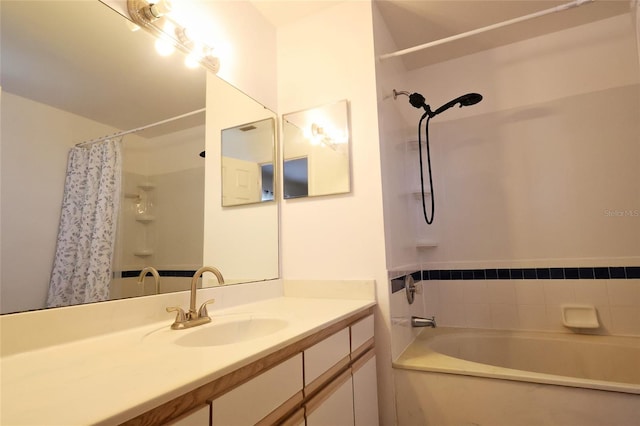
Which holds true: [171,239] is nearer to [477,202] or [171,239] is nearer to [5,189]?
[5,189]

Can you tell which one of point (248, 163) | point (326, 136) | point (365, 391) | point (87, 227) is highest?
point (326, 136)

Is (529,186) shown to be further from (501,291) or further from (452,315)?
(452,315)

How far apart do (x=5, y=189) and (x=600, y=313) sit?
2797 mm

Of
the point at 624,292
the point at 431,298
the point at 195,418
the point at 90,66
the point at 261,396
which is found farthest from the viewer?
the point at 431,298

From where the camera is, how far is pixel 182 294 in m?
1.25

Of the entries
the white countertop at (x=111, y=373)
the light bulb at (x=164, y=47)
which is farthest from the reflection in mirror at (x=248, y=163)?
the white countertop at (x=111, y=373)

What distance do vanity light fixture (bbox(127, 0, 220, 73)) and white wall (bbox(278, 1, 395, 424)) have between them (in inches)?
23.0

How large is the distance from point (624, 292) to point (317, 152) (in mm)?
Answer: 1969

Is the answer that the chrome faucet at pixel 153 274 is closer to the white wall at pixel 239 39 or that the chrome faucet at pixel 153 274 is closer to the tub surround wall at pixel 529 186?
the white wall at pixel 239 39

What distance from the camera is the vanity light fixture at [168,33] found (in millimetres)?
1170

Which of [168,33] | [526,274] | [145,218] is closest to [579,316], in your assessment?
[526,274]

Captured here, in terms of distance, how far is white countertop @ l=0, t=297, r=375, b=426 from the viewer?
50cm

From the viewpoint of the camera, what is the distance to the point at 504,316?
2141 millimetres

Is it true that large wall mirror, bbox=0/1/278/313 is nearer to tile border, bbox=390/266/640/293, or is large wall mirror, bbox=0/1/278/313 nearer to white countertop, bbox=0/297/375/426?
white countertop, bbox=0/297/375/426
